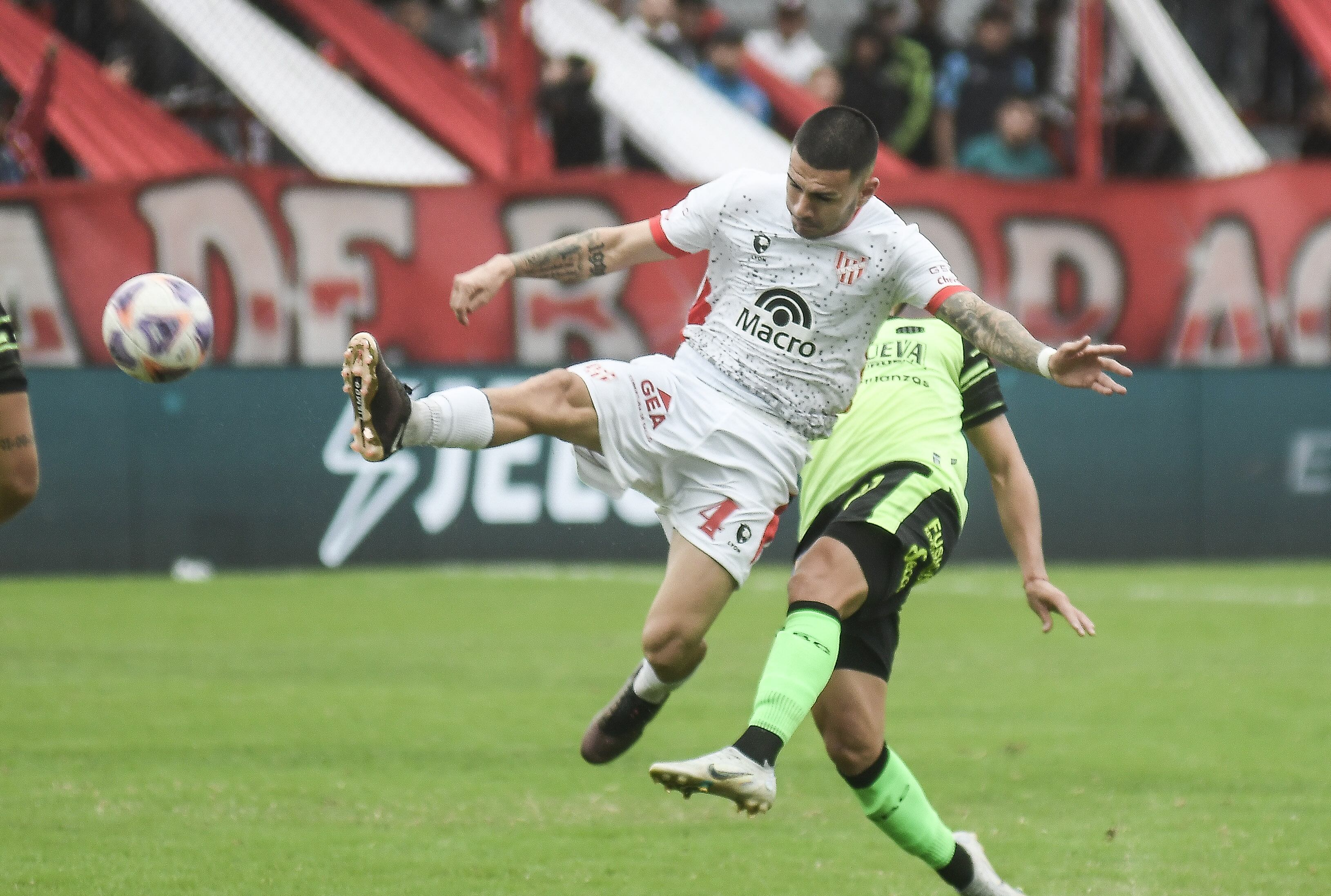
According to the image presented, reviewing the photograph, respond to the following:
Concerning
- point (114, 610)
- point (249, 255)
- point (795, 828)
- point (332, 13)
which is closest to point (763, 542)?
point (795, 828)

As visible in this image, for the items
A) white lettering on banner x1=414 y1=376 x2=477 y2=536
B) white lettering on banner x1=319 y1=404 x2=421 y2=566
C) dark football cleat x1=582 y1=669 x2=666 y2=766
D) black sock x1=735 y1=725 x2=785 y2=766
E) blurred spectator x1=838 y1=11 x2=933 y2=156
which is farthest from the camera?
blurred spectator x1=838 y1=11 x2=933 y2=156

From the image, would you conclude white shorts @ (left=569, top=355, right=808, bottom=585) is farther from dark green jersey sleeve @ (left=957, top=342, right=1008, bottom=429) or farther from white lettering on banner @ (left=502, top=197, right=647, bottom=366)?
white lettering on banner @ (left=502, top=197, right=647, bottom=366)

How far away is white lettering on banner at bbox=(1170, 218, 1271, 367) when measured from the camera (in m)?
16.0

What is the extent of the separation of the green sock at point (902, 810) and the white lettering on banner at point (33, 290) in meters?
10.2

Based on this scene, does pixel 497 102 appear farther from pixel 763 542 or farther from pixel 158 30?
pixel 763 542

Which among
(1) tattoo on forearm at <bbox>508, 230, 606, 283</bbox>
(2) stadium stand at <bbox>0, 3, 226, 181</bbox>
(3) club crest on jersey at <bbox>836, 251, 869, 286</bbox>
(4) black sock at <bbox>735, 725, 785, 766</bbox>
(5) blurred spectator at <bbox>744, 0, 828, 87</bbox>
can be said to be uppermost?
(3) club crest on jersey at <bbox>836, 251, 869, 286</bbox>

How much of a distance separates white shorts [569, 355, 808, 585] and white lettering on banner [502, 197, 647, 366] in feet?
30.2

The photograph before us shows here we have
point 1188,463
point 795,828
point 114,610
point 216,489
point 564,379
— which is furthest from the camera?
point 1188,463

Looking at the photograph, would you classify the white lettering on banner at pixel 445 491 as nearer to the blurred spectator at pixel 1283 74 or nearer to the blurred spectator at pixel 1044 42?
the blurred spectator at pixel 1044 42

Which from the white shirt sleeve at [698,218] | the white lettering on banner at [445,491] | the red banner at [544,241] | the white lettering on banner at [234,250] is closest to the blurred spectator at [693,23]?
the red banner at [544,241]

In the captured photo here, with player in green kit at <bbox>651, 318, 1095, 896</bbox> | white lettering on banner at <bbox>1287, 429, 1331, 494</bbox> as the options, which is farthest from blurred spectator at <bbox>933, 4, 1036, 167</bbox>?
player in green kit at <bbox>651, 318, 1095, 896</bbox>

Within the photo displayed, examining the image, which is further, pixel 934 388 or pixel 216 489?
pixel 216 489

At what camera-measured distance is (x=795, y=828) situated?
6586mm

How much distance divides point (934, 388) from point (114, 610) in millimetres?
7505
